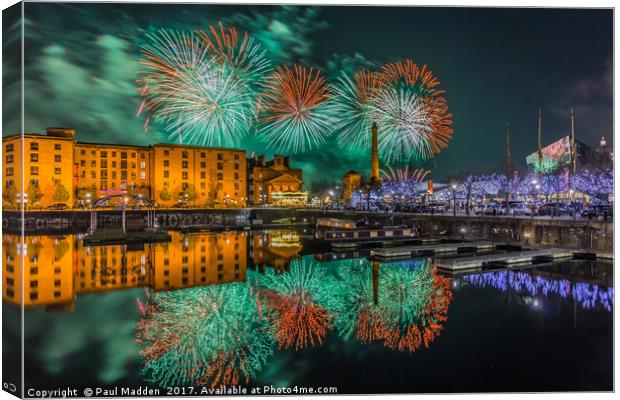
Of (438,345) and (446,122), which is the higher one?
(446,122)

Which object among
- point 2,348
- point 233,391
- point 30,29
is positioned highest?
point 30,29

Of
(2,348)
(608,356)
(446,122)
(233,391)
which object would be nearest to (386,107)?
(446,122)

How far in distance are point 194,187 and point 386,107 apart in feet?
161

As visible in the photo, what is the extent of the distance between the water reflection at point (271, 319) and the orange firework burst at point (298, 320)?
0.02 metres

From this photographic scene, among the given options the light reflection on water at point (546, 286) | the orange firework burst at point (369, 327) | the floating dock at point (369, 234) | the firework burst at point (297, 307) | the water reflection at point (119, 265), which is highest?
the floating dock at point (369, 234)

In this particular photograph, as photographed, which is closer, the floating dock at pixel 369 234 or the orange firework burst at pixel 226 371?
the orange firework burst at pixel 226 371

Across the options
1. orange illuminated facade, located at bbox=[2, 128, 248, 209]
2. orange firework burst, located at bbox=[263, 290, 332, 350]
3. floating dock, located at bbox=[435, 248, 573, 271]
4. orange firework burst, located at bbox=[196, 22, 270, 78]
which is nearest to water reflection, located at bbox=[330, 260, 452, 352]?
orange firework burst, located at bbox=[263, 290, 332, 350]

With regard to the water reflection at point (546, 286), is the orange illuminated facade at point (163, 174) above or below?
above

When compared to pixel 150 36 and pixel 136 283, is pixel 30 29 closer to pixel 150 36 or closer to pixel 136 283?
pixel 150 36

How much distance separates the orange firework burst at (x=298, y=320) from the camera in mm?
9773

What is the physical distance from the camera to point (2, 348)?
7.43 metres

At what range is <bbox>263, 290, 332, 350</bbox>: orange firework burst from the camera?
32.1 feet

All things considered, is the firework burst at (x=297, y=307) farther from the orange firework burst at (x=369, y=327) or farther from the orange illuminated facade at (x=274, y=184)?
the orange illuminated facade at (x=274, y=184)

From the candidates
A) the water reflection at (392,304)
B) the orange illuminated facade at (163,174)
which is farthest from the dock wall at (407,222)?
the orange illuminated facade at (163,174)
